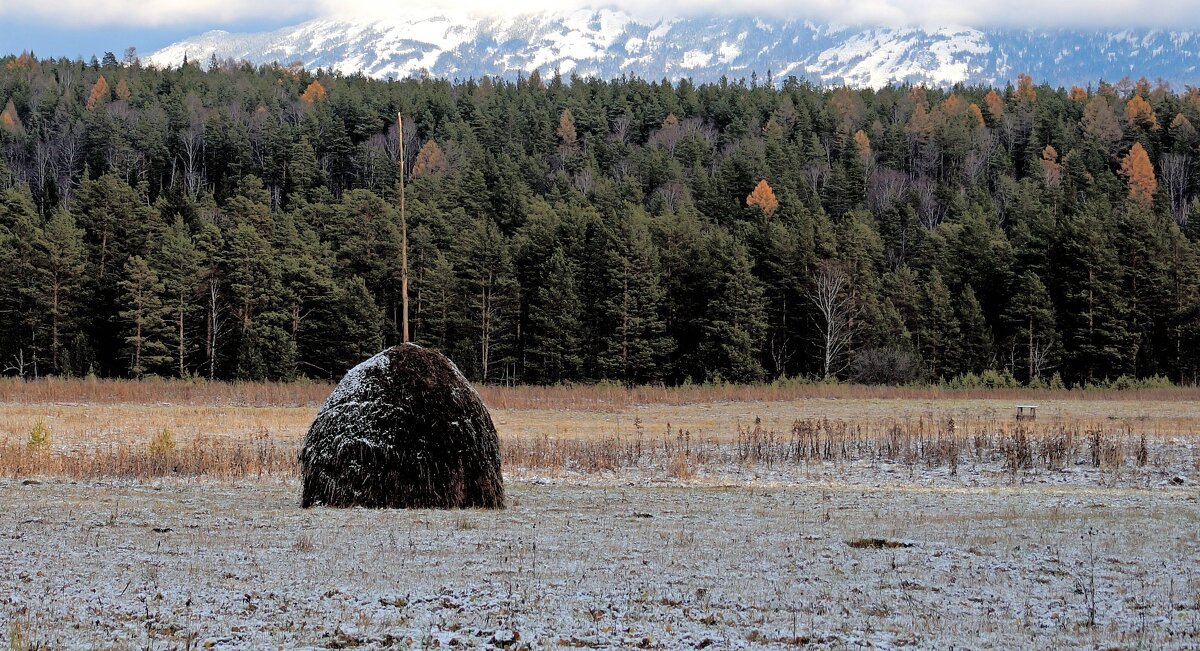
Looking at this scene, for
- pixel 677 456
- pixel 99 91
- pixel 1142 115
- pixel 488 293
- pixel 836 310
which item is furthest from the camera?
pixel 99 91

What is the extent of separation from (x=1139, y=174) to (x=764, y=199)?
45.2 m

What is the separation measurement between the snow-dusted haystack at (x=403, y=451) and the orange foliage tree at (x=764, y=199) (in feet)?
357

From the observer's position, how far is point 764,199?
126812 millimetres

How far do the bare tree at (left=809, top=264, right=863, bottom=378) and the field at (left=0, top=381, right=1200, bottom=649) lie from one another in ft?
161

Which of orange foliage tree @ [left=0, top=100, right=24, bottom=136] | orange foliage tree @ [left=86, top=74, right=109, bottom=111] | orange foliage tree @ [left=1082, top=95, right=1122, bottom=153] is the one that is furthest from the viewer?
orange foliage tree @ [left=86, top=74, right=109, bottom=111]

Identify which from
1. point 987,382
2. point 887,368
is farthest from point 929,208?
point 987,382

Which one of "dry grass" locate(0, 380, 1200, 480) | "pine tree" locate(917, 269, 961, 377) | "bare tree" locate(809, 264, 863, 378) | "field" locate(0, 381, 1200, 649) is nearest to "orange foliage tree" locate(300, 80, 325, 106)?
Result: "bare tree" locate(809, 264, 863, 378)

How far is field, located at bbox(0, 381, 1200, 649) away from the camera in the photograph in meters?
9.14

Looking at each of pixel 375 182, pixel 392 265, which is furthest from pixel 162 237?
pixel 375 182

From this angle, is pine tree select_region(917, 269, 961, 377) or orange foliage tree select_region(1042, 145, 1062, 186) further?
orange foliage tree select_region(1042, 145, 1062, 186)

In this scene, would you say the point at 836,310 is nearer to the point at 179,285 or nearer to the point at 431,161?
the point at 179,285

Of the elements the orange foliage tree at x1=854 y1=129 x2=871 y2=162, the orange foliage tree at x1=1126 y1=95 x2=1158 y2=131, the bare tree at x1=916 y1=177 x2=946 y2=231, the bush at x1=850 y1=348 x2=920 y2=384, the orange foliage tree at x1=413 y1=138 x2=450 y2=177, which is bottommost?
the bush at x1=850 y1=348 x2=920 y2=384

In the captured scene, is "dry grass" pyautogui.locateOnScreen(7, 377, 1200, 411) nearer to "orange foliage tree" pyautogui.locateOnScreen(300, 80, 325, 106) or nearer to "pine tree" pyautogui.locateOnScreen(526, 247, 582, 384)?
"pine tree" pyautogui.locateOnScreen(526, 247, 582, 384)

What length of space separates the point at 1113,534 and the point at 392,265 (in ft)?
248
